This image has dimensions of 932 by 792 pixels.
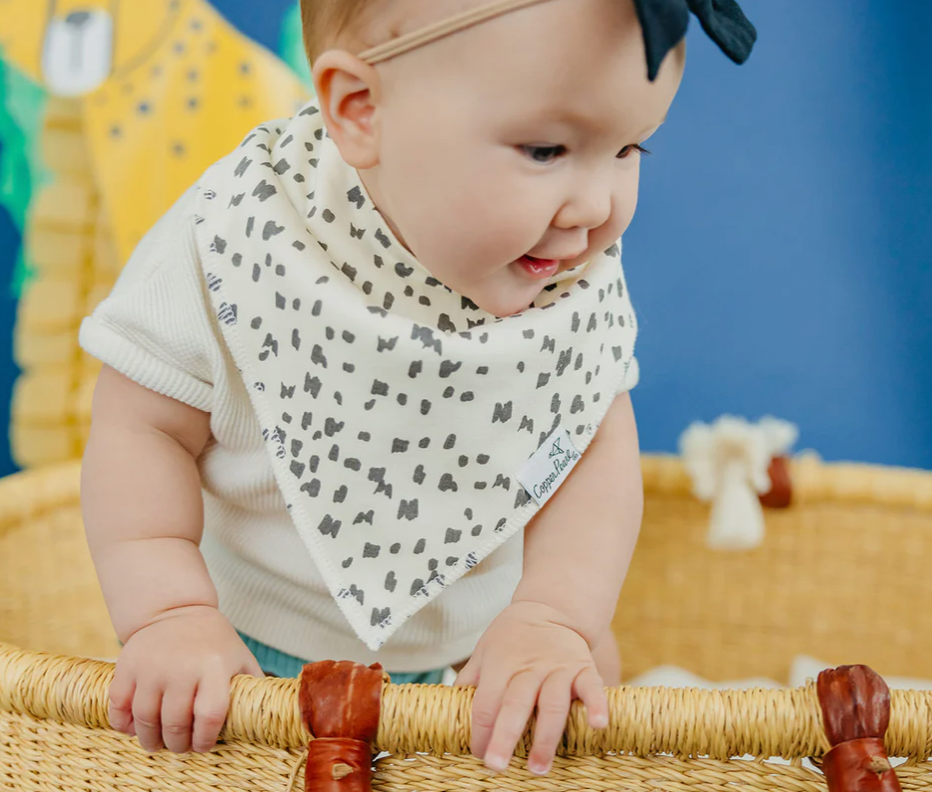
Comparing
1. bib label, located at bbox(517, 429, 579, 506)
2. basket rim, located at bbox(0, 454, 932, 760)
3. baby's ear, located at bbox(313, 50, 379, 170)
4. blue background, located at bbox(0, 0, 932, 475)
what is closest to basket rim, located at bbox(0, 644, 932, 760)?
basket rim, located at bbox(0, 454, 932, 760)

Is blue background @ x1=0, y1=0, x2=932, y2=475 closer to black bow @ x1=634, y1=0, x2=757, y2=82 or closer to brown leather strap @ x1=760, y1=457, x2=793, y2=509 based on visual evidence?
brown leather strap @ x1=760, y1=457, x2=793, y2=509

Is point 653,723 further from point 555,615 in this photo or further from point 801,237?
point 801,237

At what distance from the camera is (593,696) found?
Answer: 567mm

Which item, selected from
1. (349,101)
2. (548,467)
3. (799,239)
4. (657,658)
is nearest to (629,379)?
(548,467)

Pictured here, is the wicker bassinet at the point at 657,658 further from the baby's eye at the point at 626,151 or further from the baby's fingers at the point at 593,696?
the baby's eye at the point at 626,151

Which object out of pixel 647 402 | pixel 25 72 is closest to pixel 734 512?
pixel 647 402

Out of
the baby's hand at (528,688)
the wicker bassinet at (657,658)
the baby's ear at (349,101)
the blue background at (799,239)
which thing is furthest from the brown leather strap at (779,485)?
the baby's ear at (349,101)

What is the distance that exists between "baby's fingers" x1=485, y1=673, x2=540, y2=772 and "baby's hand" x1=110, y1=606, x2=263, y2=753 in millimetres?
149

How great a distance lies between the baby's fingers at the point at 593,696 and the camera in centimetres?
Result: 56

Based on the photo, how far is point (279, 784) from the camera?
0.58 meters

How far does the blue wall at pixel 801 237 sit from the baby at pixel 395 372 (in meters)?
0.83

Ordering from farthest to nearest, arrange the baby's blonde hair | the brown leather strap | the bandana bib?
the brown leather strap
the bandana bib
the baby's blonde hair

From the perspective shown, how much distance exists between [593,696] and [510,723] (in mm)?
49

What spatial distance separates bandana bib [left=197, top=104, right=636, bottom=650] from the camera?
715mm
